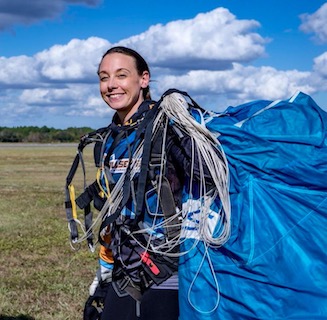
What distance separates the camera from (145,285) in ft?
9.05

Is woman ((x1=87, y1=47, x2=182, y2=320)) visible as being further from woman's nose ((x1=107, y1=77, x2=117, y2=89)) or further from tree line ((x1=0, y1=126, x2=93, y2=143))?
tree line ((x1=0, y1=126, x2=93, y2=143))

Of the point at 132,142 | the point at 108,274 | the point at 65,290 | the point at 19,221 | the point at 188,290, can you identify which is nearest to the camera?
the point at 188,290

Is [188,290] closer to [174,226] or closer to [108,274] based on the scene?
[174,226]

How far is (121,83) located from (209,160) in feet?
2.33

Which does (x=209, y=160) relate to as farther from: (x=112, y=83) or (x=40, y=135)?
(x=40, y=135)

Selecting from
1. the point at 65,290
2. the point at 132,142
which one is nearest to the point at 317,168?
the point at 132,142

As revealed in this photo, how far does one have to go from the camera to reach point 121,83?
2.91 meters

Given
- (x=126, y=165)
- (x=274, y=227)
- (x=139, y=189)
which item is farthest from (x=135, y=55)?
(x=274, y=227)

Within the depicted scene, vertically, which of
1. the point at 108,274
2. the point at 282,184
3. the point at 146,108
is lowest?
the point at 108,274

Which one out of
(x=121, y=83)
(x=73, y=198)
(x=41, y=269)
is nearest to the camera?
(x=121, y=83)

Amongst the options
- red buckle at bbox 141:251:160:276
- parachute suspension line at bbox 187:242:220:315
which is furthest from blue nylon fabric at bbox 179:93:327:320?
red buckle at bbox 141:251:160:276

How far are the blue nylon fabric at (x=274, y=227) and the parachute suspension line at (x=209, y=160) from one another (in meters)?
0.03

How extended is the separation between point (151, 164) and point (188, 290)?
0.53 metres

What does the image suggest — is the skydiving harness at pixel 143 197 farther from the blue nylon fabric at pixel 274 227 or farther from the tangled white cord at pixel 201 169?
the blue nylon fabric at pixel 274 227
